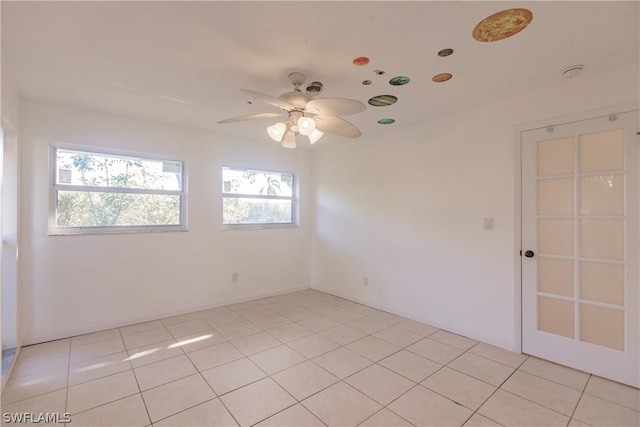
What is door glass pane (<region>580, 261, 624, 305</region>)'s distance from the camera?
225 cm

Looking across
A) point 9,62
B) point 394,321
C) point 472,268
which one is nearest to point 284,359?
point 394,321

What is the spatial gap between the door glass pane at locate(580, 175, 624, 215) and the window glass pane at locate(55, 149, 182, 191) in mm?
4297

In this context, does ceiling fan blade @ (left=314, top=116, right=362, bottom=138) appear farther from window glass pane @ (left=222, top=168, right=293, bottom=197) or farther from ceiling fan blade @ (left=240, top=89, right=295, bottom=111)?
window glass pane @ (left=222, top=168, right=293, bottom=197)

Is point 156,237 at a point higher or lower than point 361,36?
lower

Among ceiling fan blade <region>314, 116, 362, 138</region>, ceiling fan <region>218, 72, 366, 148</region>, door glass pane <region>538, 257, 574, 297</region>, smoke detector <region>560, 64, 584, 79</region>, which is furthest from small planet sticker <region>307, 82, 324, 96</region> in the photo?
door glass pane <region>538, 257, 574, 297</region>

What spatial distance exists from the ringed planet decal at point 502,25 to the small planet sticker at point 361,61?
2.21ft

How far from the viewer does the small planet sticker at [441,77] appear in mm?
→ 2284

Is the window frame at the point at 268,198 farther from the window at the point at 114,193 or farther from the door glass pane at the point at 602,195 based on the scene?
the door glass pane at the point at 602,195

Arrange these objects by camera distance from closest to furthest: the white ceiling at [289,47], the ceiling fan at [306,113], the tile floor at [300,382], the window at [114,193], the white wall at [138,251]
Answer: the white ceiling at [289,47] < the tile floor at [300,382] < the ceiling fan at [306,113] < the white wall at [138,251] < the window at [114,193]

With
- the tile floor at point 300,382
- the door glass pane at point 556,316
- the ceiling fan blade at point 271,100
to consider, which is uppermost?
the ceiling fan blade at point 271,100

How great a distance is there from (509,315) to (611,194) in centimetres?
132

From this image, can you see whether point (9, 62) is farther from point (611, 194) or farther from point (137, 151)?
point (611, 194)

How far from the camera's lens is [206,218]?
12.8ft

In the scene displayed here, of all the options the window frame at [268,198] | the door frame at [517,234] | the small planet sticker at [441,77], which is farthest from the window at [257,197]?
the door frame at [517,234]
